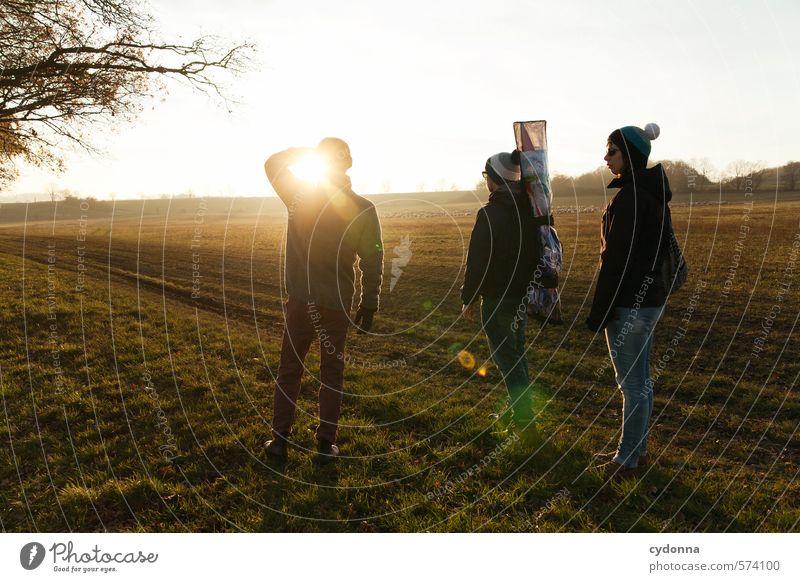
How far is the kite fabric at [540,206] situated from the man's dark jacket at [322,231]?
180 centimetres

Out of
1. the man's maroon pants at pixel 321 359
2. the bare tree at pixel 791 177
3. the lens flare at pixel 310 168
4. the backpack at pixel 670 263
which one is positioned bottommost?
the man's maroon pants at pixel 321 359

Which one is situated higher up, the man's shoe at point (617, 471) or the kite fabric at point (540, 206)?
the kite fabric at point (540, 206)

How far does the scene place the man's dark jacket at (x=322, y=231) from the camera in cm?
537

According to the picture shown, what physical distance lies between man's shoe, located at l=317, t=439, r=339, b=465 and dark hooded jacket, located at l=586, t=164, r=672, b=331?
3026 millimetres

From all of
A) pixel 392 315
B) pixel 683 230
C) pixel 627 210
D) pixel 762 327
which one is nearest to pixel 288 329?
pixel 627 210

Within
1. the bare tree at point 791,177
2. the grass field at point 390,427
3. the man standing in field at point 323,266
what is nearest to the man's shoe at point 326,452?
the man standing in field at point 323,266

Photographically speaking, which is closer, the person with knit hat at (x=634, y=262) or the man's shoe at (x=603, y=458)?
the person with knit hat at (x=634, y=262)

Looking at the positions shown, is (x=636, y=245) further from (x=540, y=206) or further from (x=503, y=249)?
(x=503, y=249)

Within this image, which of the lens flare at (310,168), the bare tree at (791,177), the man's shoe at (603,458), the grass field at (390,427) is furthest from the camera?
the bare tree at (791,177)

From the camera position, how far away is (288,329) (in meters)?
5.61

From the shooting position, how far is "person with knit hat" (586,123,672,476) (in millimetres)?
4785

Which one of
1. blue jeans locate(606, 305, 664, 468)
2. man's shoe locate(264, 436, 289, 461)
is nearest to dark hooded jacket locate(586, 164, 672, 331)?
blue jeans locate(606, 305, 664, 468)

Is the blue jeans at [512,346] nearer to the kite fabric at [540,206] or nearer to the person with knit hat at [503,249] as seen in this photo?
the person with knit hat at [503,249]

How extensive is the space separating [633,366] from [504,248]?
6.07 ft
